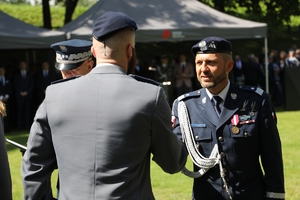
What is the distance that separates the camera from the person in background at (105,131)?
2.68m

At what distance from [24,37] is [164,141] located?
13437 millimetres

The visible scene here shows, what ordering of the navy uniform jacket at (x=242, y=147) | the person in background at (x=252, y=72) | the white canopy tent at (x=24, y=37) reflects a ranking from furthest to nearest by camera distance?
the person in background at (x=252, y=72)
the white canopy tent at (x=24, y=37)
the navy uniform jacket at (x=242, y=147)

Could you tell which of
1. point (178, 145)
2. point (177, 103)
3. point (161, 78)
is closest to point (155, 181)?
point (177, 103)

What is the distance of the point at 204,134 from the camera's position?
13.1ft

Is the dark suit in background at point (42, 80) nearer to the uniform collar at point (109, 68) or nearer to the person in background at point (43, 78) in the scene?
the person in background at point (43, 78)

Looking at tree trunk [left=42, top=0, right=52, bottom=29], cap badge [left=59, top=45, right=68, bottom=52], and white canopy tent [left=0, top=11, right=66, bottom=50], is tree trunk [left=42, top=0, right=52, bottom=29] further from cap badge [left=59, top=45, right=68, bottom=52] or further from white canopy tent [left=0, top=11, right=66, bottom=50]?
cap badge [left=59, top=45, right=68, bottom=52]

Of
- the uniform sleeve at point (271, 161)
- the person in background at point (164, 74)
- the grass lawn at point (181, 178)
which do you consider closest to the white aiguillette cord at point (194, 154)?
the uniform sleeve at point (271, 161)

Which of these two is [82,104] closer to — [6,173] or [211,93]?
[6,173]

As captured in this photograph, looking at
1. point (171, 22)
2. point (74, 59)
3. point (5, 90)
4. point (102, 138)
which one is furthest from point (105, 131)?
point (171, 22)

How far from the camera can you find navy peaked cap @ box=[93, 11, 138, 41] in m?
2.76

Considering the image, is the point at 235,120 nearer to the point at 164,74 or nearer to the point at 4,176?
the point at 4,176

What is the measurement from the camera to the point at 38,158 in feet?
9.32

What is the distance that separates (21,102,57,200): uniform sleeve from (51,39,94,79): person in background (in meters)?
1.31

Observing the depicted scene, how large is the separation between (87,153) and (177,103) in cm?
155
